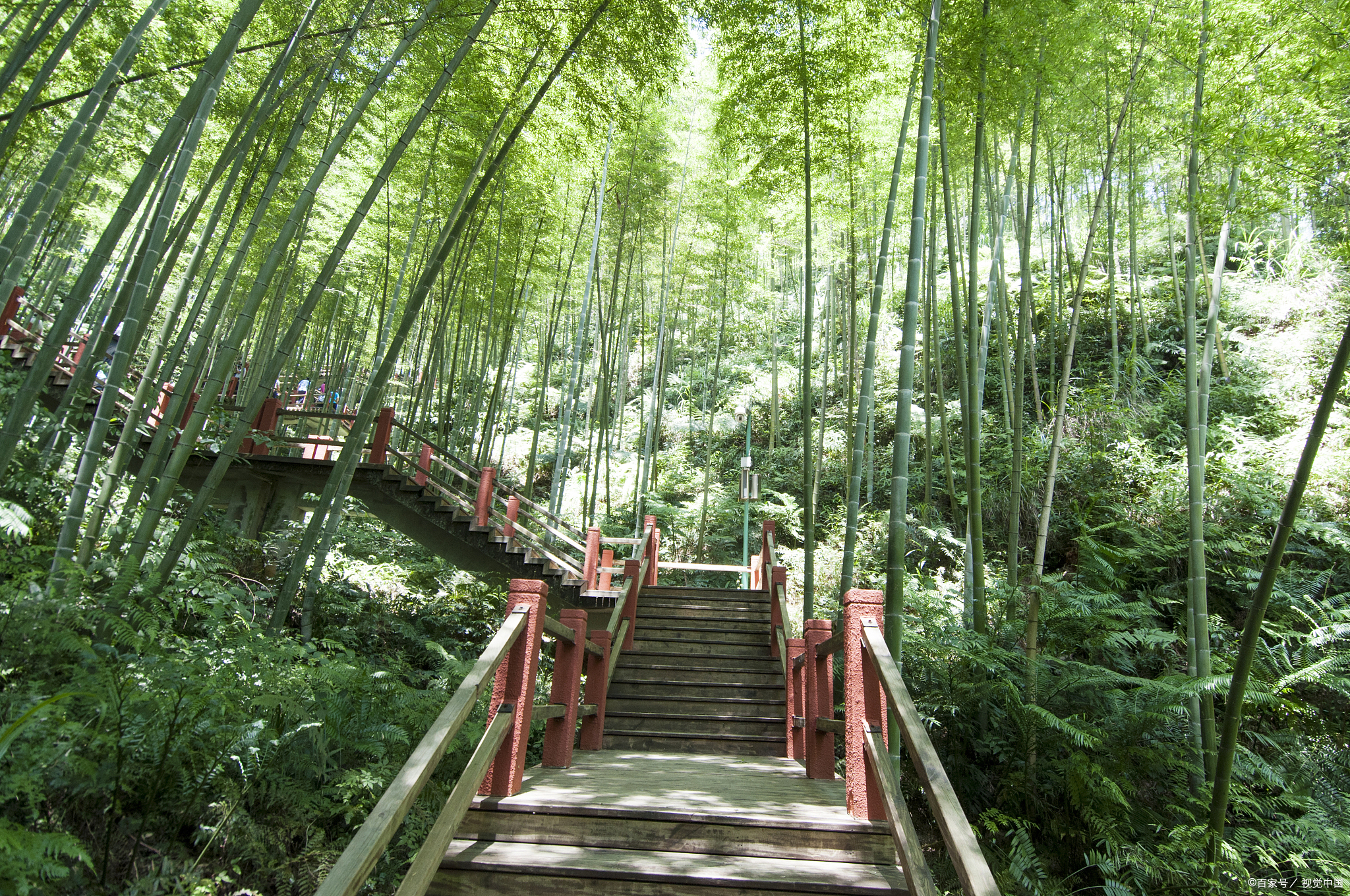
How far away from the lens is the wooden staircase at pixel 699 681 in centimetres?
412

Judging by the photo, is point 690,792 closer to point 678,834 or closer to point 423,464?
point 678,834

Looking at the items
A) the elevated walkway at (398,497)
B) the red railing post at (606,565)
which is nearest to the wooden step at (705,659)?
the elevated walkway at (398,497)

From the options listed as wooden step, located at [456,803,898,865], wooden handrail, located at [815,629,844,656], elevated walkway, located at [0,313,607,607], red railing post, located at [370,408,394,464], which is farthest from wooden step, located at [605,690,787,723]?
red railing post, located at [370,408,394,464]

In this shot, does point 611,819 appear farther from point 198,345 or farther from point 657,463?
point 657,463

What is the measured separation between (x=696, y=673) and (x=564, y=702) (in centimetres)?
209

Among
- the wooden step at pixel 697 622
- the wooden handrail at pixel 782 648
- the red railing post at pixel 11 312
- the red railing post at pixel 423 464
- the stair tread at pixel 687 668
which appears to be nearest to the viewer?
the wooden handrail at pixel 782 648

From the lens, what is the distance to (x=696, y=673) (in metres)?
4.91

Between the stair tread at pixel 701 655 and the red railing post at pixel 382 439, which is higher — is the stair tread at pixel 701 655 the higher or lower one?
the lower one

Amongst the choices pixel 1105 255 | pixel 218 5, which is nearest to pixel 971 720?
pixel 218 5

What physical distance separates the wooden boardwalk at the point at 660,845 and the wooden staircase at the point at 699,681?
5.01 feet

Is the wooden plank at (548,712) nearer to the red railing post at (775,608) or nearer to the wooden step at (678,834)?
the wooden step at (678,834)

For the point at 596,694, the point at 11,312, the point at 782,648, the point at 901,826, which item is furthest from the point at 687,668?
the point at 11,312

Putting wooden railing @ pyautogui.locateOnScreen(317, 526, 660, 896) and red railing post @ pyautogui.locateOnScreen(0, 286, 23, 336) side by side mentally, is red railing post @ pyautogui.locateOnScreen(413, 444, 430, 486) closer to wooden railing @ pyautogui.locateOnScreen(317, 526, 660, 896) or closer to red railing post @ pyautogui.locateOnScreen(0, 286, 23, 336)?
wooden railing @ pyautogui.locateOnScreen(317, 526, 660, 896)

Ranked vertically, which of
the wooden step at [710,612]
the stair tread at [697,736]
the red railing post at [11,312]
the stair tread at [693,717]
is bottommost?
the stair tread at [697,736]
